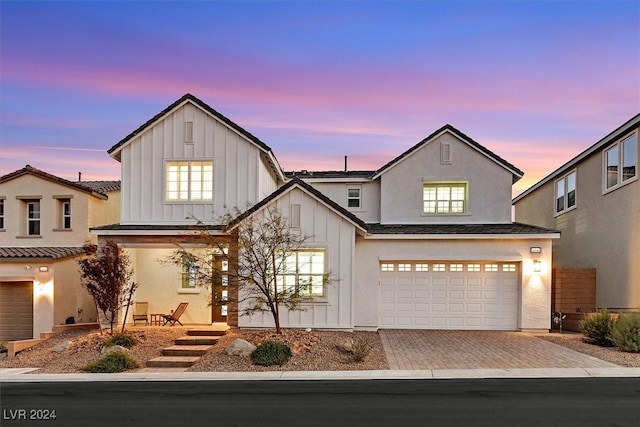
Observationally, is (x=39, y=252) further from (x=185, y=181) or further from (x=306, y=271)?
(x=306, y=271)

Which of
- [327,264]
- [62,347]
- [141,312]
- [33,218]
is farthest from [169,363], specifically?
[33,218]

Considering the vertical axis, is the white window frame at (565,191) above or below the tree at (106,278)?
above

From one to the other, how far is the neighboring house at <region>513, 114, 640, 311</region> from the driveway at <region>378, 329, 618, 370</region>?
4.10 meters

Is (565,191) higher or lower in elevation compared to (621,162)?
lower

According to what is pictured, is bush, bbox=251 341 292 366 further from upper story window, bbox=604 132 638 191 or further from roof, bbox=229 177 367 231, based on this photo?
upper story window, bbox=604 132 638 191

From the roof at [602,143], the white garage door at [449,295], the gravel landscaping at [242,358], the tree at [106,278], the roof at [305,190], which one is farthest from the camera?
the white garage door at [449,295]

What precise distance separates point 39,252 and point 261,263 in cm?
1007

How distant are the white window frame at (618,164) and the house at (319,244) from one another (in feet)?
10.2

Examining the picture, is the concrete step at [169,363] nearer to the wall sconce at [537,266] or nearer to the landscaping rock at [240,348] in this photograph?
the landscaping rock at [240,348]

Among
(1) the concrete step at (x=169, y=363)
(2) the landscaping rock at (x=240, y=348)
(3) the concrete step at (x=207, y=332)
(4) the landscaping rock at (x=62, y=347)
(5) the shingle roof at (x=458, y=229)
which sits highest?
(5) the shingle roof at (x=458, y=229)

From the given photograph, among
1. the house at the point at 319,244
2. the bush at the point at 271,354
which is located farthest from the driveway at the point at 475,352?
the bush at the point at 271,354

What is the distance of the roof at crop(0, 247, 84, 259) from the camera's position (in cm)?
1664

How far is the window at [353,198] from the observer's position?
2030 cm

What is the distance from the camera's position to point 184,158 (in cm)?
1638
